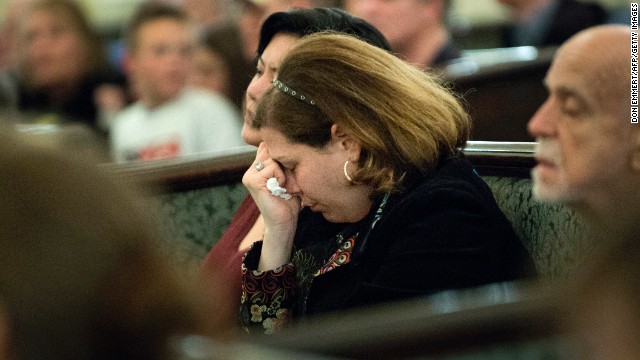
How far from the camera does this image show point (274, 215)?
94.9 inches

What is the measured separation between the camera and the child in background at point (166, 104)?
414 centimetres

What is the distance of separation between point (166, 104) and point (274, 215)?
79.1 inches

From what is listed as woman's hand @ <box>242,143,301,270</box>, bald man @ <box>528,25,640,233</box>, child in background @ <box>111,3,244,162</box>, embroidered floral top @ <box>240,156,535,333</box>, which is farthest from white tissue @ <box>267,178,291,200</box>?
child in background @ <box>111,3,244,162</box>

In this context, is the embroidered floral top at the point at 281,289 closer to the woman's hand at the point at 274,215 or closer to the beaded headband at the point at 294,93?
the woman's hand at the point at 274,215

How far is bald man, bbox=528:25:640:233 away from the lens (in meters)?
2.10

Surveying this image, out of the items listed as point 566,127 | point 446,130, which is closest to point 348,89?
point 446,130

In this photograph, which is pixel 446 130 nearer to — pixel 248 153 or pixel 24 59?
pixel 248 153

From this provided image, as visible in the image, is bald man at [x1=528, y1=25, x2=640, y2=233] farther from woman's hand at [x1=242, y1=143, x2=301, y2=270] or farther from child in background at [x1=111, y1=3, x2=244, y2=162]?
child in background at [x1=111, y1=3, x2=244, y2=162]

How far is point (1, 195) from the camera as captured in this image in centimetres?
75

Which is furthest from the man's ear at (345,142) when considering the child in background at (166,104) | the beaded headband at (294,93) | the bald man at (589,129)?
the child in background at (166,104)

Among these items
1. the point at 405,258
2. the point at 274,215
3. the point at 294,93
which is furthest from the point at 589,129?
the point at 274,215

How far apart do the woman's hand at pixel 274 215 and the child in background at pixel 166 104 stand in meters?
1.62

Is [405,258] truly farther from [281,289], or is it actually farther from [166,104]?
[166,104]

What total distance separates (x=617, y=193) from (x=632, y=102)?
0.19 meters
